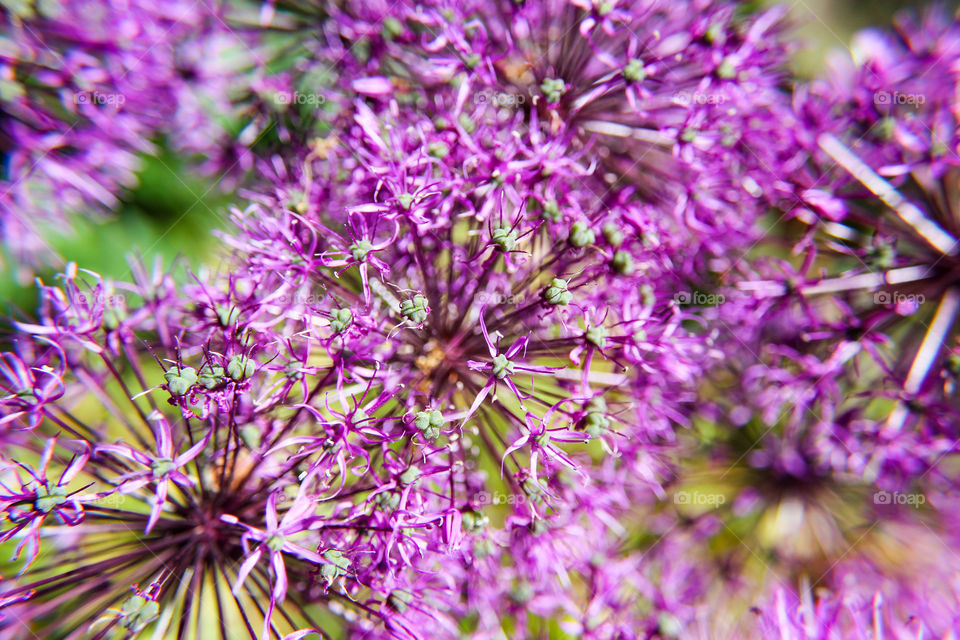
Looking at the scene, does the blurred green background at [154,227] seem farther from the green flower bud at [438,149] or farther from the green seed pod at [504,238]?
the green seed pod at [504,238]

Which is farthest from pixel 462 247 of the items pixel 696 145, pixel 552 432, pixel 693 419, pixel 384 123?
pixel 693 419

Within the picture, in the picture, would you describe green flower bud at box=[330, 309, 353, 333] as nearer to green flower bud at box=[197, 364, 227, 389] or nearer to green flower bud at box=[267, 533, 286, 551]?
green flower bud at box=[197, 364, 227, 389]

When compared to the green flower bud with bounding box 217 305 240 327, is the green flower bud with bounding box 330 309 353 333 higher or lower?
lower

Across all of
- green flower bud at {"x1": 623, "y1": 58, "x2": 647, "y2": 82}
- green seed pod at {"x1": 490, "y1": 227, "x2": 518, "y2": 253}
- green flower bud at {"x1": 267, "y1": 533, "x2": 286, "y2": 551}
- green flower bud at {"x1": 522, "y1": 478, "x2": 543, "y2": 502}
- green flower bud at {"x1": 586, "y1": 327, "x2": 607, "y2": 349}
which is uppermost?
green flower bud at {"x1": 623, "y1": 58, "x2": 647, "y2": 82}
